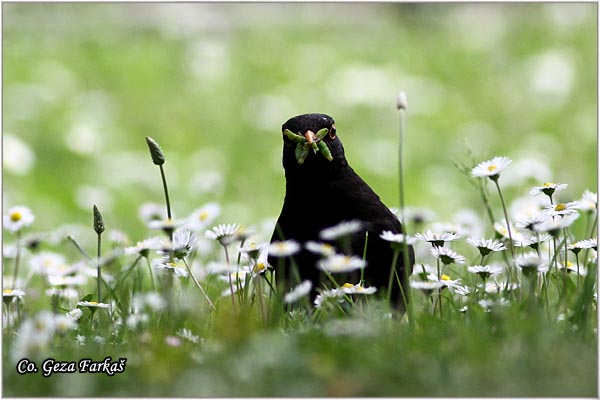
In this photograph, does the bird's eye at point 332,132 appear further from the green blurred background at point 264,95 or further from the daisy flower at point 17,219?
the green blurred background at point 264,95

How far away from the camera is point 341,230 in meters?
2.80

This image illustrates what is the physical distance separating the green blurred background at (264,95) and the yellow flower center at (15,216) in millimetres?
2104

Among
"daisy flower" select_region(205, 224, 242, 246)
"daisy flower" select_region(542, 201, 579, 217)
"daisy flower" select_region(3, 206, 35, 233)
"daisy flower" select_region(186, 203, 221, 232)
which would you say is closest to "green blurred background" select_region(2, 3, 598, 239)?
"daisy flower" select_region(3, 206, 35, 233)

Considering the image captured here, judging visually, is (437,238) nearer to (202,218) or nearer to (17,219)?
(202,218)

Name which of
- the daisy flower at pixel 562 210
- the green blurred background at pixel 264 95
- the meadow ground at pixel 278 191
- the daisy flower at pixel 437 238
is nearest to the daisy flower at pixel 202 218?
the meadow ground at pixel 278 191

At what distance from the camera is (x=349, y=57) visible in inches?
403

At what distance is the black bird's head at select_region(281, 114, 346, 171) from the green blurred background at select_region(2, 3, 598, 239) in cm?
240

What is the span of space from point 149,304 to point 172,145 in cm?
538

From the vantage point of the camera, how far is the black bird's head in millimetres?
3203

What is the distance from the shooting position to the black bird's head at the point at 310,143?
3.20m

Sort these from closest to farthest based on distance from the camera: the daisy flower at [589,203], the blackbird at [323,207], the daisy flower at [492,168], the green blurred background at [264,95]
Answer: the daisy flower at [492,168] → the daisy flower at [589,203] → the blackbird at [323,207] → the green blurred background at [264,95]

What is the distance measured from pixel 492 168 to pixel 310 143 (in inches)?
26.6

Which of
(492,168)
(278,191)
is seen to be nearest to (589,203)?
(492,168)

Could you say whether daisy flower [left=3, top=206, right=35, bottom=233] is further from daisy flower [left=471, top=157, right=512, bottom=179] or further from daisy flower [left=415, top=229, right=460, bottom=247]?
daisy flower [left=471, top=157, right=512, bottom=179]
